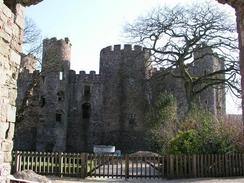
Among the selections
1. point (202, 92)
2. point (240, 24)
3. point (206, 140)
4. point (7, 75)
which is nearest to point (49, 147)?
point (202, 92)

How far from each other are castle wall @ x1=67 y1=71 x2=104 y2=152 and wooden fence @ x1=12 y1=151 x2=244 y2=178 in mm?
18075

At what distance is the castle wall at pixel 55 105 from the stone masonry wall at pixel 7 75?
26793mm

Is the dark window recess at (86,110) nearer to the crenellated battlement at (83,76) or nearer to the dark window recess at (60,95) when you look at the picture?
the dark window recess at (60,95)

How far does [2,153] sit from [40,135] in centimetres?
2871

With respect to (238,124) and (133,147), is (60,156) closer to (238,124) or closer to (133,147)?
(238,124)

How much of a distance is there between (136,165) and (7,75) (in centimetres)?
1115

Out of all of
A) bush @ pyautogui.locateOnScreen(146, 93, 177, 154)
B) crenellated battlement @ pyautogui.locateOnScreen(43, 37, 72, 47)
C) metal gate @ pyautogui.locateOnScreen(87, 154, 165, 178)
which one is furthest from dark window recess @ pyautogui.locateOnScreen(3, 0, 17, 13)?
crenellated battlement @ pyautogui.locateOnScreen(43, 37, 72, 47)

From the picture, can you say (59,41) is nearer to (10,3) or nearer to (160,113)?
(160,113)

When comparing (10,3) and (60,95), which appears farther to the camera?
(60,95)

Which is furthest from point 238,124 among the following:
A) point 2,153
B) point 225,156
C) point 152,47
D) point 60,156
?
point 2,153

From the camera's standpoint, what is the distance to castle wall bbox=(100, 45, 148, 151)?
34688 mm

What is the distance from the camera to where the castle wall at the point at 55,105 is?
115 ft

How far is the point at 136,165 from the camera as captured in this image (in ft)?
57.0

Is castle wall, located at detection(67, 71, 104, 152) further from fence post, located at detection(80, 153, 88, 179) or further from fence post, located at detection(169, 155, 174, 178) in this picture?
fence post, located at detection(169, 155, 174, 178)
